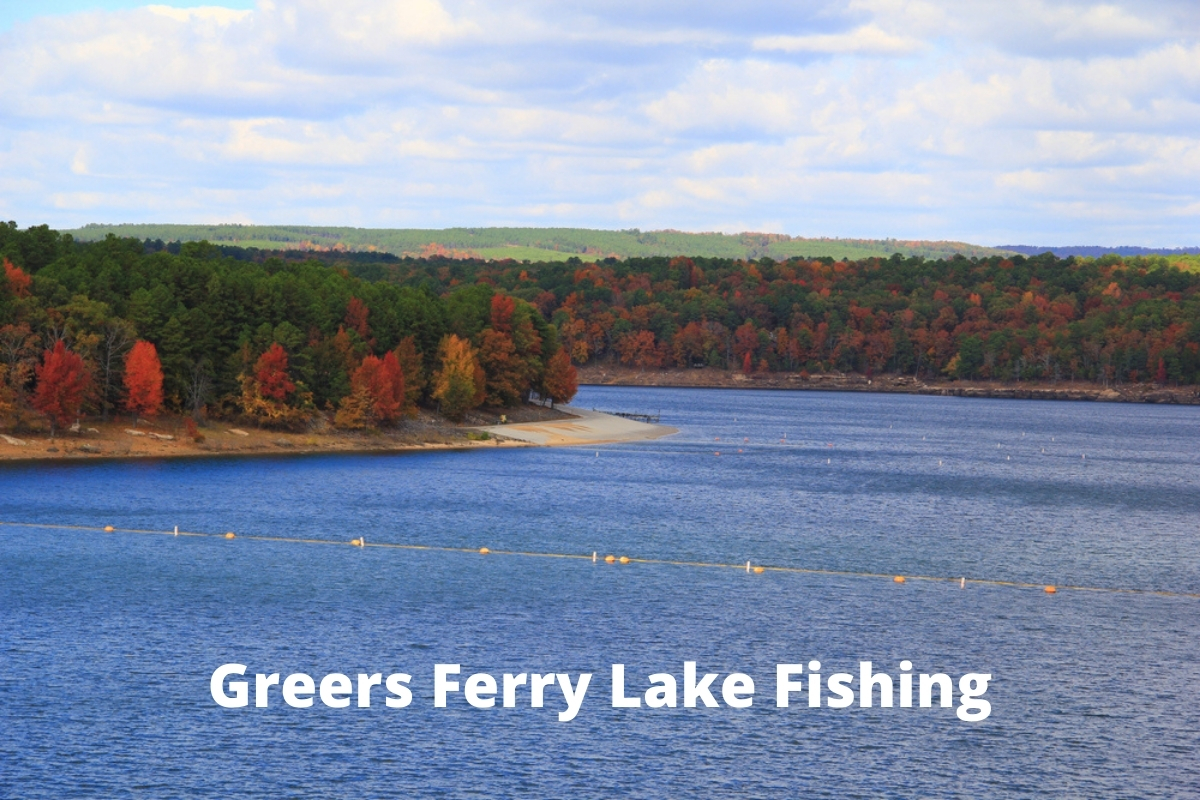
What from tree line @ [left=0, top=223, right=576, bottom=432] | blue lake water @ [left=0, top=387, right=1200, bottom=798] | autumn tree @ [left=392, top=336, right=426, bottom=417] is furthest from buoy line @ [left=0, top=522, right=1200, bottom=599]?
autumn tree @ [left=392, top=336, right=426, bottom=417]

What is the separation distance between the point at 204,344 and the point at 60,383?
23.2 m

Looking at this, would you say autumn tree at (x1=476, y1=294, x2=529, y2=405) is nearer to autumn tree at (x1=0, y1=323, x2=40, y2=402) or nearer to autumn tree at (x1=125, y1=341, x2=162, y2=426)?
autumn tree at (x1=125, y1=341, x2=162, y2=426)

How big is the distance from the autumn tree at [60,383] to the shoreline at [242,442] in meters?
3.56

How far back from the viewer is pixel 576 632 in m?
68.8

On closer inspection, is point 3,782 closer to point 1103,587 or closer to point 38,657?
point 38,657

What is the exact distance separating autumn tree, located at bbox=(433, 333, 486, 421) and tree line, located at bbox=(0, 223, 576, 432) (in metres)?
0.20

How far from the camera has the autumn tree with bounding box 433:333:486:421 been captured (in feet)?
591

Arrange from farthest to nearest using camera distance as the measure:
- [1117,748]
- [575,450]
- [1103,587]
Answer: [575,450], [1103,587], [1117,748]

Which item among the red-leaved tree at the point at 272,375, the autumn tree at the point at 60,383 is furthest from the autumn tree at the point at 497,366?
the autumn tree at the point at 60,383

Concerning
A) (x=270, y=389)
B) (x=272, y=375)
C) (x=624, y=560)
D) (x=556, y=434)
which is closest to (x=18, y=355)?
(x=272, y=375)

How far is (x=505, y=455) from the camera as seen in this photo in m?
165

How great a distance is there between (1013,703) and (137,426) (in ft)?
365

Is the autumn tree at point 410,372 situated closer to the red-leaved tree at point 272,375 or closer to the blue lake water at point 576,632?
the red-leaved tree at point 272,375

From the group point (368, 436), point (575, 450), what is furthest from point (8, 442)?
point (575, 450)
